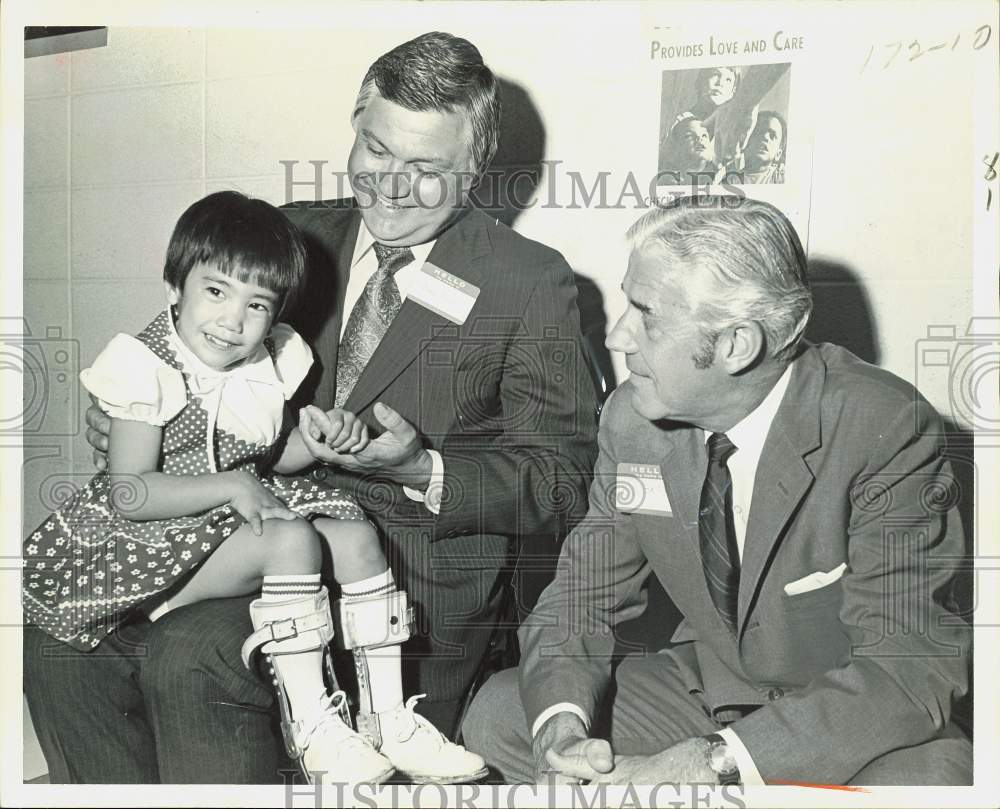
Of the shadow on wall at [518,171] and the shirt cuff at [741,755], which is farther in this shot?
the shadow on wall at [518,171]

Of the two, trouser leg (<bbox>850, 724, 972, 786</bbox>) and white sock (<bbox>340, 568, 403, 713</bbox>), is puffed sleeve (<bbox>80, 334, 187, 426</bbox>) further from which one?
trouser leg (<bbox>850, 724, 972, 786</bbox>)

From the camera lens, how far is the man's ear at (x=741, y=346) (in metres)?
2.15

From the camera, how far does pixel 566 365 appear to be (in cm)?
243

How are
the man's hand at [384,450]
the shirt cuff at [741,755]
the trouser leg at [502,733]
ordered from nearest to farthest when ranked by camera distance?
the shirt cuff at [741,755] < the man's hand at [384,450] < the trouser leg at [502,733]

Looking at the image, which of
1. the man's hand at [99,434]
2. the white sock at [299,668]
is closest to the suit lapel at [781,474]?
the white sock at [299,668]

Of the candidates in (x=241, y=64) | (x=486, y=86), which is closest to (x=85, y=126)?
(x=241, y=64)

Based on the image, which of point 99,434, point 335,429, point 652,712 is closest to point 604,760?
point 652,712

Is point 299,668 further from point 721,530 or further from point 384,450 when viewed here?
point 721,530

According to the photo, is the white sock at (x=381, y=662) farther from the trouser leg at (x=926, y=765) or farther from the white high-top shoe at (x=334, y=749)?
the trouser leg at (x=926, y=765)

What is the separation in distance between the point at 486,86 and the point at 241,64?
0.65 m

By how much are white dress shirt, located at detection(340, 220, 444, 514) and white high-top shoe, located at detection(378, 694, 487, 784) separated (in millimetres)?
471

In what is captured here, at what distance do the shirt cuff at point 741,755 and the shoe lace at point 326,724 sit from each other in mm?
793

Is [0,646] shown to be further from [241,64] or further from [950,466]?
[950,466]

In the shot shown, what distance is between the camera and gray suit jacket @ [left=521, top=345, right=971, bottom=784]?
2129 mm
